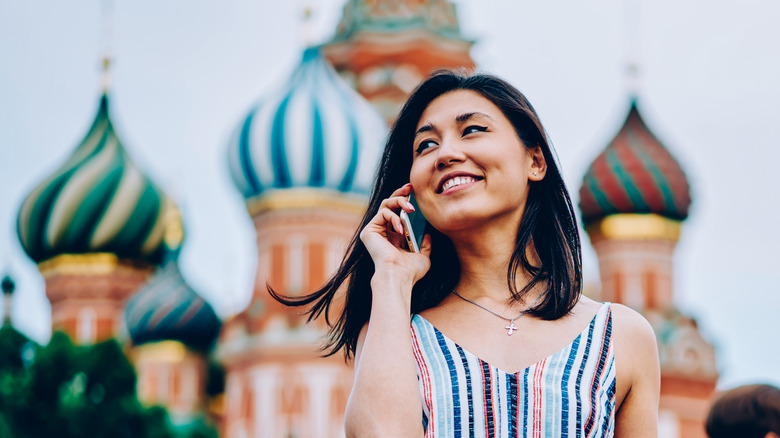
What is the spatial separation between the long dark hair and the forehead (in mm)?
13

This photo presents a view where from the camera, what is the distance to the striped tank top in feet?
7.67

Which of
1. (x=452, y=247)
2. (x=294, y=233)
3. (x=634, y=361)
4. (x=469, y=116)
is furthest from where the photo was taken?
(x=294, y=233)

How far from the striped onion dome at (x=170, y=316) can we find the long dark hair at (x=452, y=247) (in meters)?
26.7

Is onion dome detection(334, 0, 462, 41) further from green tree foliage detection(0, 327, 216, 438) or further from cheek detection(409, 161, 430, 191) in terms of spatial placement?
cheek detection(409, 161, 430, 191)

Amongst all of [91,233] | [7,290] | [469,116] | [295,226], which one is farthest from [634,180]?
[469,116]

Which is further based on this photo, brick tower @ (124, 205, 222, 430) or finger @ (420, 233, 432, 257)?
brick tower @ (124, 205, 222, 430)

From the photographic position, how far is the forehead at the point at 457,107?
258 cm

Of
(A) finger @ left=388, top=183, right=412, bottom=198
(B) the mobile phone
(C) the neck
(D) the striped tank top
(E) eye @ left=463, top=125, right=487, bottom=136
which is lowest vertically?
(D) the striped tank top

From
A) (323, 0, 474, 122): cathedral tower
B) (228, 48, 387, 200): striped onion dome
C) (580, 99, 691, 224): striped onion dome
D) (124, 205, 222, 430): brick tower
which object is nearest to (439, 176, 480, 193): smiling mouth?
(228, 48, 387, 200): striped onion dome

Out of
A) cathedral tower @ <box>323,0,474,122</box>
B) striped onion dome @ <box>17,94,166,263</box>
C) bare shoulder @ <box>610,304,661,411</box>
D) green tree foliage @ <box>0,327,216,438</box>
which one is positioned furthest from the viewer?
striped onion dome @ <box>17,94,166,263</box>

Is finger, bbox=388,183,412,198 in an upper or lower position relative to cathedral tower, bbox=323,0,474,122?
lower

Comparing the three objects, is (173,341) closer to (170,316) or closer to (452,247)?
(170,316)

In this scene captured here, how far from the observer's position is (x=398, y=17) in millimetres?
28047

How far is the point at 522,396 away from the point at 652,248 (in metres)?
25.6
